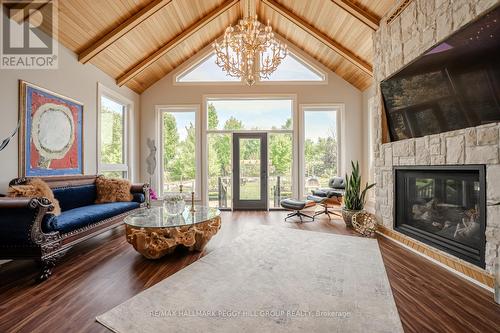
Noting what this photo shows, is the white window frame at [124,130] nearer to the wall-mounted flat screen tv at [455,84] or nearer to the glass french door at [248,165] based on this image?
the glass french door at [248,165]

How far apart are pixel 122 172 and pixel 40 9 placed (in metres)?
3.29

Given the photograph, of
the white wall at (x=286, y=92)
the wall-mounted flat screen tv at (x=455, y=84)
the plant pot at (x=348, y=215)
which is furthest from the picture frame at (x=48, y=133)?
the wall-mounted flat screen tv at (x=455, y=84)

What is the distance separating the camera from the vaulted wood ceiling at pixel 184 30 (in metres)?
3.69

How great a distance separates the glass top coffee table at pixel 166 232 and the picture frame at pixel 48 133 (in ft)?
5.09

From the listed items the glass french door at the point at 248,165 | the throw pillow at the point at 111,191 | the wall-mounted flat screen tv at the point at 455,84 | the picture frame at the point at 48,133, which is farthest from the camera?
the glass french door at the point at 248,165

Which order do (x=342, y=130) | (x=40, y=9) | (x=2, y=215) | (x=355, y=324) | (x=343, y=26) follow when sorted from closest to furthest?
1. (x=355, y=324)
2. (x=2, y=215)
3. (x=40, y=9)
4. (x=343, y=26)
5. (x=342, y=130)

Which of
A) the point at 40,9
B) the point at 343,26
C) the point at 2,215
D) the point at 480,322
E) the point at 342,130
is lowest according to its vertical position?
the point at 480,322

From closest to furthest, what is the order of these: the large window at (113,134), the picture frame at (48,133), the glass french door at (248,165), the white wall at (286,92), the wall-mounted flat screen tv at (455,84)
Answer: the wall-mounted flat screen tv at (455,84) < the picture frame at (48,133) < the large window at (113,134) < the white wall at (286,92) < the glass french door at (248,165)

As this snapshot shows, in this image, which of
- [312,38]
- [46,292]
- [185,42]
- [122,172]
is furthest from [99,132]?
[312,38]

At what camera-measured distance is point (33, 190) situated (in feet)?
8.97

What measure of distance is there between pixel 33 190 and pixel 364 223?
4464 millimetres

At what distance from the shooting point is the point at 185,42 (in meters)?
5.42

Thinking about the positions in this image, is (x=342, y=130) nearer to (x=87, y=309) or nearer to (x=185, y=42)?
(x=185, y=42)

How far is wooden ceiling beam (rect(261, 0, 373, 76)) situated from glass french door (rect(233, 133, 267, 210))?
2362 millimetres
